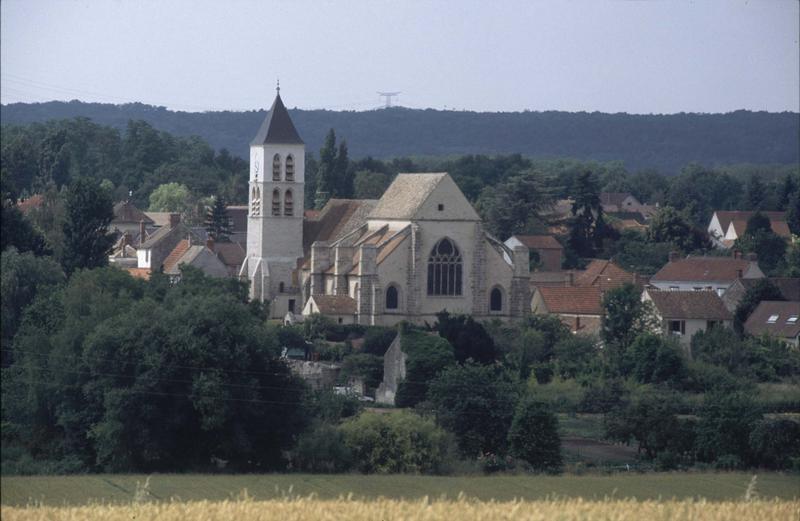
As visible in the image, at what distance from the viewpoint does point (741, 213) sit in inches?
4537

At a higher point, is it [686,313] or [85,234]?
[85,234]

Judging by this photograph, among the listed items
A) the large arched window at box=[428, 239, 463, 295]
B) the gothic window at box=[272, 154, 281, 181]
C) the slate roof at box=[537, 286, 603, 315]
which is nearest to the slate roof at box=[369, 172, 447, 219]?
the large arched window at box=[428, 239, 463, 295]

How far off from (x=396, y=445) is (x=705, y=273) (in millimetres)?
41277

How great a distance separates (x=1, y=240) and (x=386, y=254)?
47.0 metres

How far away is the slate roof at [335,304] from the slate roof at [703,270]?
1942 centimetres

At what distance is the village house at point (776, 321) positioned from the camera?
60.8 metres

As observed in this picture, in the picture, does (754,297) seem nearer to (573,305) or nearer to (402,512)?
(573,305)

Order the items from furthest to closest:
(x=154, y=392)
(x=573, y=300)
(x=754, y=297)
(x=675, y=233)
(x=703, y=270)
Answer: (x=675, y=233)
(x=703, y=270)
(x=573, y=300)
(x=754, y=297)
(x=154, y=392)

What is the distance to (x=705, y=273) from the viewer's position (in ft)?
252

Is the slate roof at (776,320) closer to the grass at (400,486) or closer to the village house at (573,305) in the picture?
the village house at (573,305)

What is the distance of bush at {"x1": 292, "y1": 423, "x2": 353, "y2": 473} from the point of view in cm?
3738

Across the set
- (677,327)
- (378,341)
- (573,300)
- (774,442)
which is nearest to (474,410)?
(774,442)

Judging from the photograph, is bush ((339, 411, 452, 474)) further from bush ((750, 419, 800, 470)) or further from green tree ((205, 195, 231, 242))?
green tree ((205, 195, 231, 242))

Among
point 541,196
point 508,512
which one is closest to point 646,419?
point 508,512
